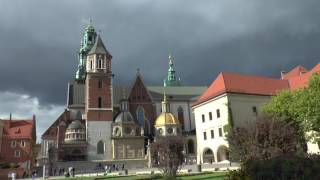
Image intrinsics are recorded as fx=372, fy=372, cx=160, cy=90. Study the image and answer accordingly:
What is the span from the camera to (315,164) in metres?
11.0

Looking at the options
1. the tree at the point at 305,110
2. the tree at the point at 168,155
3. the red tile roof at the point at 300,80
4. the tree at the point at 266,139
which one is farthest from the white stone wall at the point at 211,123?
the tree at the point at 266,139

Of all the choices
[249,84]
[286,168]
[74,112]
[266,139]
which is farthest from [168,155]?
[74,112]

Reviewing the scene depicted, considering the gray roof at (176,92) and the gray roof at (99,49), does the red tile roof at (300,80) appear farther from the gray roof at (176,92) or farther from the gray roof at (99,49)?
the gray roof at (99,49)

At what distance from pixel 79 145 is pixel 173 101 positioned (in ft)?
88.5

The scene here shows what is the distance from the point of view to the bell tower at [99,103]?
69525 mm

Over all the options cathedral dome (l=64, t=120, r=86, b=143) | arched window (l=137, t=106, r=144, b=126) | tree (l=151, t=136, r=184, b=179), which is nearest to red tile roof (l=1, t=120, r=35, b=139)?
cathedral dome (l=64, t=120, r=86, b=143)

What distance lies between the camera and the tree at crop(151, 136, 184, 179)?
84.4ft

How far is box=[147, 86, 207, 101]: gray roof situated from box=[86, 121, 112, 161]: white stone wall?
696 inches

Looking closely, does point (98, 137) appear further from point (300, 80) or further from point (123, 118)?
point (300, 80)

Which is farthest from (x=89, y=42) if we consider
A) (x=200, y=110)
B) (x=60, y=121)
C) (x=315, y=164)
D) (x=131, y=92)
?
(x=315, y=164)

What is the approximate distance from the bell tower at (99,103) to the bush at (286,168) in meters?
59.5

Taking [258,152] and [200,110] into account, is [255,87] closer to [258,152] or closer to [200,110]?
[200,110]

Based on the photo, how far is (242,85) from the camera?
52594mm

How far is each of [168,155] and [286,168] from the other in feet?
53.6
